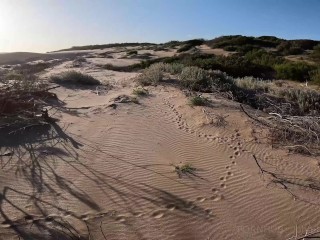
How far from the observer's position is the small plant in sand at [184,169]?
528 cm

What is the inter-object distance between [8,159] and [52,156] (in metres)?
0.60

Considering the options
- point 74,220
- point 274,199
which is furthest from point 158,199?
point 274,199

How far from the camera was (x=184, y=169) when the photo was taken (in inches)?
211

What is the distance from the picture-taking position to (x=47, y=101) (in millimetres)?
9070

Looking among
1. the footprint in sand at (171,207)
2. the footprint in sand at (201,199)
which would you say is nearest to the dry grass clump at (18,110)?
the footprint in sand at (171,207)

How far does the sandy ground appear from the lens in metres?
4.04

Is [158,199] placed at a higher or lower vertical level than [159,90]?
lower

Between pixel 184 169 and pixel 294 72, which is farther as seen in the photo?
pixel 294 72

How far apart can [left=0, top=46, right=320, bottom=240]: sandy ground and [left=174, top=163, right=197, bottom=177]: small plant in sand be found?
0.23 feet

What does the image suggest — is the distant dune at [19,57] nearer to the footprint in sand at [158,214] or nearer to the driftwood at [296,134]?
the driftwood at [296,134]

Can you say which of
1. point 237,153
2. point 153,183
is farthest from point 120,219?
point 237,153

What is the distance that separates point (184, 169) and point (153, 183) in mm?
594

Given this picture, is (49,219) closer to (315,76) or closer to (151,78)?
(151,78)

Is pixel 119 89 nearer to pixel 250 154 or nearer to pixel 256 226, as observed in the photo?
pixel 250 154
